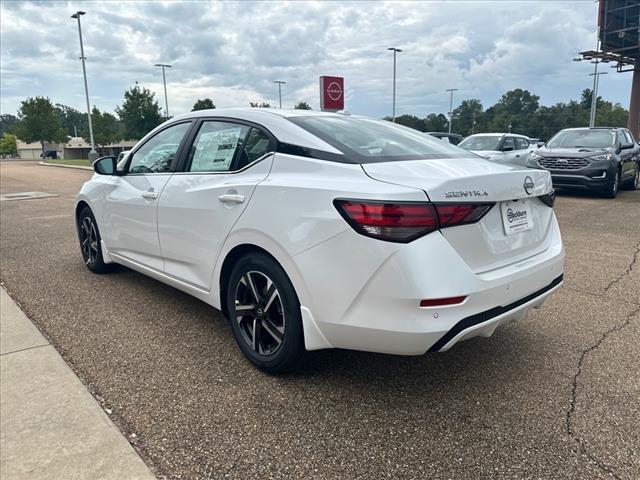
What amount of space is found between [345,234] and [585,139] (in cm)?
1186

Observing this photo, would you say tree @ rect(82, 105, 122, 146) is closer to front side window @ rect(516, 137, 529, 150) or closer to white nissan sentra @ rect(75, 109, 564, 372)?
front side window @ rect(516, 137, 529, 150)

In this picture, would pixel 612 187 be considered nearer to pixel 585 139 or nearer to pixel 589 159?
pixel 589 159

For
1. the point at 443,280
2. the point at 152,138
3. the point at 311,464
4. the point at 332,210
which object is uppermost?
the point at 152,138

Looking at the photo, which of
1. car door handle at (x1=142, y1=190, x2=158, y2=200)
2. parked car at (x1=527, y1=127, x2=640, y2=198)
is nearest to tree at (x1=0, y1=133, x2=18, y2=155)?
parked car at (x1=527, y1=127, x2=640, y2=198)

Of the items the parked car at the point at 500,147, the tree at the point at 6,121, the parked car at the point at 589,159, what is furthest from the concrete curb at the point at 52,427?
the tree at the point at 6,121

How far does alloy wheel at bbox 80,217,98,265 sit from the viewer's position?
5.13m

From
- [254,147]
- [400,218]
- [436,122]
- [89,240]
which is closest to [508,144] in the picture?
[89,240]

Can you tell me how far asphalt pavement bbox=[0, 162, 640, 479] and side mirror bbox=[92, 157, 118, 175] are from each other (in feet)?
3.77

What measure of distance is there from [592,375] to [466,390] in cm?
84

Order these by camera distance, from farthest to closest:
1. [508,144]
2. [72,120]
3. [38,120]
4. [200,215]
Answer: [72,120], [38,120], [508,144], [200,215]

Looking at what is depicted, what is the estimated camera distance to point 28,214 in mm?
10133

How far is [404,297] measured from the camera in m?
2.30

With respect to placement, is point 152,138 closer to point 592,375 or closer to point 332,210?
point 332,210

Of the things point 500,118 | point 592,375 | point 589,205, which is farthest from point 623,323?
point 500,118
